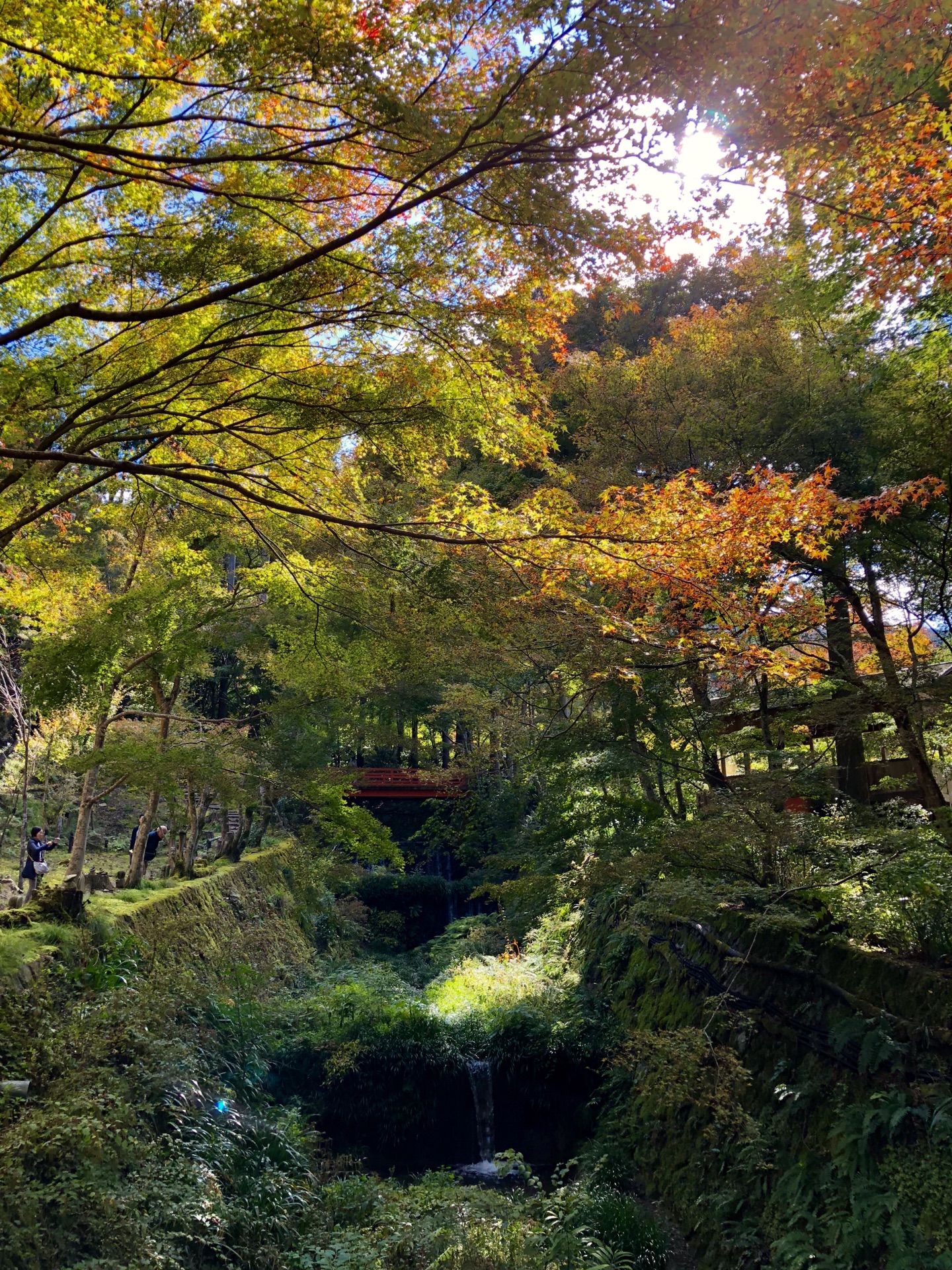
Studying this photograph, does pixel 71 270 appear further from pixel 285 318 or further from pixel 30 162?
pixel 285 318

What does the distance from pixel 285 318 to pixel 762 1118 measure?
7.45m

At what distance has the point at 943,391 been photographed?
8.03m

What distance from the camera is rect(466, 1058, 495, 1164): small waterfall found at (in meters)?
10.2

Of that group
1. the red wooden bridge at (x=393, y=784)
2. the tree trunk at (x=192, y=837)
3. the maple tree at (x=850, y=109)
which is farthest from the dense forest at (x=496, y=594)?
the red wooden bridge at (x=393, y=784)

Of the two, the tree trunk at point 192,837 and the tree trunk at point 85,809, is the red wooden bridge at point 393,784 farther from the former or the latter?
the tree trunk at point 85,809

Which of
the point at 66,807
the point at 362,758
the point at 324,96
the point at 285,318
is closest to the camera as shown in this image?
the point at 324,96

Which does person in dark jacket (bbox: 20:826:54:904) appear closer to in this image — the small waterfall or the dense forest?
the dense forest

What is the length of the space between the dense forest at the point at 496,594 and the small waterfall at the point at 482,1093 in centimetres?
5

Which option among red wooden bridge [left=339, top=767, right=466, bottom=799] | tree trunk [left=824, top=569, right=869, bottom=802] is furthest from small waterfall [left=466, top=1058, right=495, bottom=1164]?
red wooden bridge [left=339, top=767, right=466, bottom=799]

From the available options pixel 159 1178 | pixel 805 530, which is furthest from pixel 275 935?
pixel 805 530

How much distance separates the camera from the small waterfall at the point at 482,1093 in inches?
403

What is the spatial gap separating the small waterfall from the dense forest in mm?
46

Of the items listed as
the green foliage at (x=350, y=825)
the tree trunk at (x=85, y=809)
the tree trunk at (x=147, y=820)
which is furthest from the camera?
the tree trunk at (x=147, y=820)

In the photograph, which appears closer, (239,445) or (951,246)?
(951,246)
